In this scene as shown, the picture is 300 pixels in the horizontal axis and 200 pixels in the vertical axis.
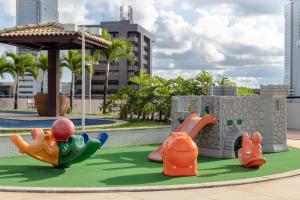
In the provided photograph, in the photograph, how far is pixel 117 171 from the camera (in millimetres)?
10586

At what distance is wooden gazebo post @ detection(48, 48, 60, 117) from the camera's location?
2391 centimetres

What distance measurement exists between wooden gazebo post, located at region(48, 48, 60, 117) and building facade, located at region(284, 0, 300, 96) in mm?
61277

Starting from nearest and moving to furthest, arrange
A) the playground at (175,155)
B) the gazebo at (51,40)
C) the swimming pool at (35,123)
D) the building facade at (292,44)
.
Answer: the playground at (175,155) < the swimming pool at (35,123) < the gazebo at (51,40) < the building facade at (292,44)

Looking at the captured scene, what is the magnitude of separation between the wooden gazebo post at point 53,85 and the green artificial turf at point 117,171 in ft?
35.9

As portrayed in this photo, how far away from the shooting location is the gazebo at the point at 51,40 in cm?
2114

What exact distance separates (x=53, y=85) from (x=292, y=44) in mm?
71965

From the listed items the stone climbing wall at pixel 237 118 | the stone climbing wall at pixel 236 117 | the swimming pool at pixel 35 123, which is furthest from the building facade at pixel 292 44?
the stone climbing wall at pixel 237 118

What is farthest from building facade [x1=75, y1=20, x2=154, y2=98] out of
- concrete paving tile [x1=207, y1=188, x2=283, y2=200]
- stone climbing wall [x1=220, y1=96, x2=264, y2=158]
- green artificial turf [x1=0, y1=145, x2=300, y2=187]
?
concrete paving tile [x1=207, y1=188, x2=283, y2=200]

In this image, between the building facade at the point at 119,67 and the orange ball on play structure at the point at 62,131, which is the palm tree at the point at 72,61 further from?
the building facade at the point at 119,67

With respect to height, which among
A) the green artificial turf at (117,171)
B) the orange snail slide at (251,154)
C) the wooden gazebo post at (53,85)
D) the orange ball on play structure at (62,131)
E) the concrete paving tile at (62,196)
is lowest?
the concrete paving tile at (62,196)

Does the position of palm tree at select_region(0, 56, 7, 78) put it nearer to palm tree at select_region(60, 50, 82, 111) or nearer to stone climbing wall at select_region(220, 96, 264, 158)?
palm tree at select_region(60, 50, 82, 111)

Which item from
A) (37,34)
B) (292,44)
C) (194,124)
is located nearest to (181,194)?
(194,124)

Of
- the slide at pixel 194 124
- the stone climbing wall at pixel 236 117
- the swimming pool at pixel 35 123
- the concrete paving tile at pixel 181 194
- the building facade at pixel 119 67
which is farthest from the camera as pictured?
the building facade at pixel 119 67

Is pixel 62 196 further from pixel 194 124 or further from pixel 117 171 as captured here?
pixel 194 124
